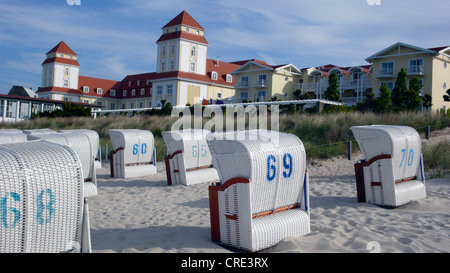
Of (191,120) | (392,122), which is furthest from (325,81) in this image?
(392,122)

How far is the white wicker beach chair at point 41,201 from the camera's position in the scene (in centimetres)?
304

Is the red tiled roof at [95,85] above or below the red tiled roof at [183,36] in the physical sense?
below

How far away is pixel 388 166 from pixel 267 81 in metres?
41.3

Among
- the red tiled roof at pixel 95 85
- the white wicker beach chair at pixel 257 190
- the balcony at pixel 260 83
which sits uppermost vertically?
the red tiled roof at pixel 95 85

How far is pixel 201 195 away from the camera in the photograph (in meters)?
8.83

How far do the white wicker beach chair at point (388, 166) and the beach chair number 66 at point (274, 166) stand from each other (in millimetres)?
2831

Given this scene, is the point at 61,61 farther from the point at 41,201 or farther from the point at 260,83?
the point at 41,201

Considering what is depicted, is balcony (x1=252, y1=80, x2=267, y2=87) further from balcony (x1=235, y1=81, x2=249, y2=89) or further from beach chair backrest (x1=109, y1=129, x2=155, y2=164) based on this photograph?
beach chair backrest (x1=109, y1=129, x2=155, y2=164)

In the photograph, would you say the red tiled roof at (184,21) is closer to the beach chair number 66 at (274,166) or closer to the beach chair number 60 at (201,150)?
the beach chair number 60 at (201,150)

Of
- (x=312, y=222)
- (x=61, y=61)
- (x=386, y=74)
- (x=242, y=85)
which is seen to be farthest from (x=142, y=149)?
(x=61, y=61)

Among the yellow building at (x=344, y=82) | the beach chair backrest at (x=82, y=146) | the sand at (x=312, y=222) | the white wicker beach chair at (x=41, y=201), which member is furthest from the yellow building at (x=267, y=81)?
the white wicker beach chair at (x=41, y=201)
